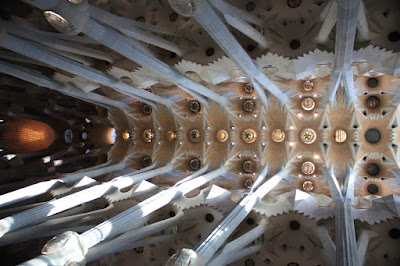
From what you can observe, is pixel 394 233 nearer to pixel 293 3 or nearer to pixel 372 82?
pixel 372 82

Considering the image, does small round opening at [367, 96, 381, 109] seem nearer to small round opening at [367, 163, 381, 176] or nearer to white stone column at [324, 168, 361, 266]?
small round opening at [367, 163, 381, 176]

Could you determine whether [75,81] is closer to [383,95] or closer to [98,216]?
[98,216]

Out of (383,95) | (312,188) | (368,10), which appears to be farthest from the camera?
(312,188)

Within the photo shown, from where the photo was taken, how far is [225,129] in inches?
557

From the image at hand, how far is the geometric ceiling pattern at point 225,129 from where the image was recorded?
753 cm

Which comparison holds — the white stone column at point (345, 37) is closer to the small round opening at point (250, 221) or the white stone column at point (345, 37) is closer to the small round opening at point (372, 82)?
the small round opening at point (372, 82)

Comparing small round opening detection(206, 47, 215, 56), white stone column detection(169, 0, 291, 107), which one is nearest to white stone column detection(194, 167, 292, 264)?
white stone column detection(169, 0, 291, 107)

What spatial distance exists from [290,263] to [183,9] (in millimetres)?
9098

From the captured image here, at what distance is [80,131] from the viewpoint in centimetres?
1795

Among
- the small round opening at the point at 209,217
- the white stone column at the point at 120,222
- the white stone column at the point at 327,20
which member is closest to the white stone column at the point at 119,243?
the white stone column at the point at 120,222

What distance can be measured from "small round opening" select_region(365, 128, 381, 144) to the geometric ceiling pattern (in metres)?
0.04

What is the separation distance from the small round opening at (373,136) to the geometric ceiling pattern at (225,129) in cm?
4

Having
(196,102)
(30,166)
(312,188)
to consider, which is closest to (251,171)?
(312,188)

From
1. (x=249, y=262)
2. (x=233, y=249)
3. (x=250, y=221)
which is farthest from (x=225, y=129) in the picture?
(x=233, y=249)
